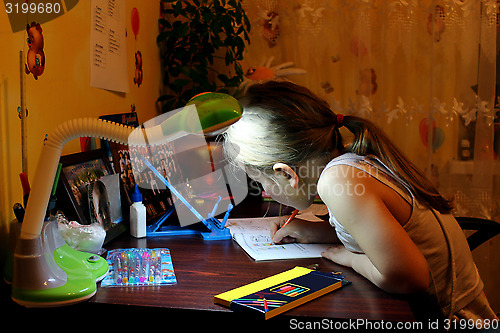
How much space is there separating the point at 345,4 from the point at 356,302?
5.35 ft

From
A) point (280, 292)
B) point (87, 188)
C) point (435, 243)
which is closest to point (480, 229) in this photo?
point (435, 243)

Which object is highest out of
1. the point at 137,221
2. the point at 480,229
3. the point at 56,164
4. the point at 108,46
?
the point at 108,46

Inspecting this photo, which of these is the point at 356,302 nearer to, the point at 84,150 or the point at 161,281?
the point at 161,281

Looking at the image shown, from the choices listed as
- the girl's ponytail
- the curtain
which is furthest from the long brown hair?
the curtain

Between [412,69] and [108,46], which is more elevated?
[108,46]

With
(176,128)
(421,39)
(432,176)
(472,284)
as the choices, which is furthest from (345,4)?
(176,128)

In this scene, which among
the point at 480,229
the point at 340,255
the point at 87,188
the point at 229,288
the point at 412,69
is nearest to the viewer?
the point at 229,288

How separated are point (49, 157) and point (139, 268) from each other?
323 mm

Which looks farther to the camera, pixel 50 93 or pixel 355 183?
pixel 50 93

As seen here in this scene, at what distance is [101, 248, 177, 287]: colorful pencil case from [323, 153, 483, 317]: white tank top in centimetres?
41

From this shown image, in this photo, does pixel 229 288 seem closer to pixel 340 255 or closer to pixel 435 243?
pixel 340 255

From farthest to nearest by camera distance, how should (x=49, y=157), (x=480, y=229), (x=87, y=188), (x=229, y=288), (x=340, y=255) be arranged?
1. (x=480, y=229)
2. (x=87, y=188)
3. (x=340, y=255)
4. (x=229, y=288)
5. (x=49, y=157)

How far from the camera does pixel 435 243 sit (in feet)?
3.61

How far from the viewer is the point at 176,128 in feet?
2.64
